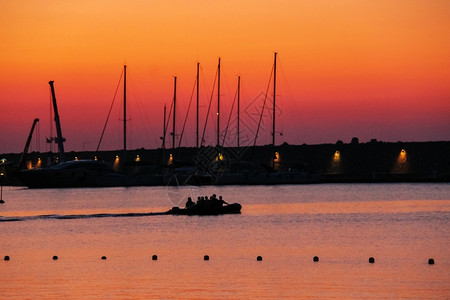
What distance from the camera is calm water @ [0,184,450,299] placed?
104ft

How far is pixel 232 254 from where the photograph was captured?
43500mm

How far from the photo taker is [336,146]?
13362 cm

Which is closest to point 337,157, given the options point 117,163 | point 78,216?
point 117,163

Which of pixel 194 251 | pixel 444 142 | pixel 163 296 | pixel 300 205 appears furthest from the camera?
pixel 444 142

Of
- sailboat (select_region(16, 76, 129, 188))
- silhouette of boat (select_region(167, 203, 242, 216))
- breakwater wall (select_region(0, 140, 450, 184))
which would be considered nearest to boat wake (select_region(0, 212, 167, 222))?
silhouette of boat (select_region(167, 203, 242, 216))

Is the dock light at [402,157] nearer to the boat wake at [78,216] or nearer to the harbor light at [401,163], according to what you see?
the harbor light at [401,163]

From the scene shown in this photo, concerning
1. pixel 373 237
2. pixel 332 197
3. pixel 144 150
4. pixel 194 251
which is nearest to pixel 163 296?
pixel 194 251

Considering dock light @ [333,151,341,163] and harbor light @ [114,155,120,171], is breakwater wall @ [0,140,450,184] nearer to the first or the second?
dock light @ [333,151,341,163]

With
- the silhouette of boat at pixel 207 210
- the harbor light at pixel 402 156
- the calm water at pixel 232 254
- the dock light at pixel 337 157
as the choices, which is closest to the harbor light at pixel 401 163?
the harbor light at pixel 402 156

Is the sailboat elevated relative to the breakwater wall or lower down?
lower down

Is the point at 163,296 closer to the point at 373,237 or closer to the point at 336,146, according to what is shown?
the point at 373,237

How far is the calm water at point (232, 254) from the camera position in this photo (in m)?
31.6

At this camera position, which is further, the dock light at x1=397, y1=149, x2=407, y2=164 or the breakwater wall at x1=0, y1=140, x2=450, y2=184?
the dock light at x1=397, y1=149, x2=407, y2=164

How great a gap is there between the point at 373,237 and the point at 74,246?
51.8 ft
